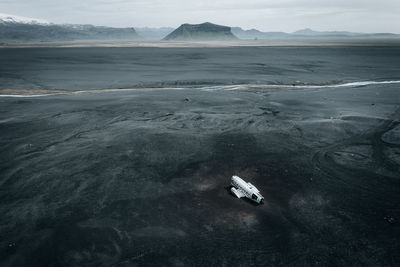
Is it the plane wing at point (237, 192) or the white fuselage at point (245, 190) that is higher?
the white fuselage at point (245, 190)

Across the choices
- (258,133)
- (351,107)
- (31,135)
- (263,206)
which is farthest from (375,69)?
(31,135)

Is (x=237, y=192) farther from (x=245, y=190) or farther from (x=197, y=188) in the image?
(x=197, y=188)

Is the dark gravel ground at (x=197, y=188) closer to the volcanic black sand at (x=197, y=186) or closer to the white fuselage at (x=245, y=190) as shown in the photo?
the volcanic black sand at (x=197, y=186)

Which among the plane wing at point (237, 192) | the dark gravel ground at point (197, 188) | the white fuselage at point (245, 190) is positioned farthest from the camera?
the plane wing at point (237, 192)

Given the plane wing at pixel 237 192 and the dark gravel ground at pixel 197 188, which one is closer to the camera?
the dark gravel ground at pixel 197 188

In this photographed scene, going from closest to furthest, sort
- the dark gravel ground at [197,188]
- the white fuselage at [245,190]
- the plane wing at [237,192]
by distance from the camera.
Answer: the dark gravel ground at [197,188] → the white fuselage at [245,190] → the plane wing at [237,192]

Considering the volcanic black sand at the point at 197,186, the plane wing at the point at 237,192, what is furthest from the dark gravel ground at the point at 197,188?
the plane wing at the point at 237,192
